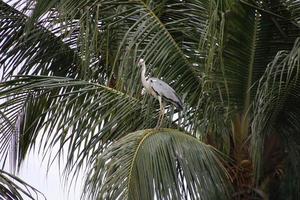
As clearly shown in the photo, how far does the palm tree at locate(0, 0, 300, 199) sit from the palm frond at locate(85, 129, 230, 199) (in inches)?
2.4

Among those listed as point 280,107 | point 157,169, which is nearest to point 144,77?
point 280,107

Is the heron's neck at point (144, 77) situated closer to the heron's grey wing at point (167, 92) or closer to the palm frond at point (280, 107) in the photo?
the heron's grey wing at point (167, 92)

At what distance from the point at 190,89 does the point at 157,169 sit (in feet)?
5.98

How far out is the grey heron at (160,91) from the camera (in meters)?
6.66

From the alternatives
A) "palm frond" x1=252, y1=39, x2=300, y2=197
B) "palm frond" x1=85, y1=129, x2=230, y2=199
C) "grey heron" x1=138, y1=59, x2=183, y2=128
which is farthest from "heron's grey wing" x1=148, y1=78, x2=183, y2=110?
"palm frond" x1=85, y1=129, x2=230, y2=199

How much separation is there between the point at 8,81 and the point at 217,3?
5.58 feet

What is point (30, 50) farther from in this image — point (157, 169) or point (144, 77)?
point (157, 169)

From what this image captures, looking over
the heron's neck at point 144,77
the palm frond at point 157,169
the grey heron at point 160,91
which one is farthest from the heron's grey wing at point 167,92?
the palm frond at point 157,169

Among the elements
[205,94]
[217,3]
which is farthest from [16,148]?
[217,3]

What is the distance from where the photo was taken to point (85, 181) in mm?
5684

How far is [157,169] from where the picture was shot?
5312 mm

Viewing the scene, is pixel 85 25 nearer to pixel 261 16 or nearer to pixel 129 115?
pixel 129 115

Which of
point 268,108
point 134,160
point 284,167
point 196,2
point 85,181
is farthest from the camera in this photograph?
point 196,2

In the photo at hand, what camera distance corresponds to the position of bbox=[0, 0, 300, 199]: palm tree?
6.22 metres
